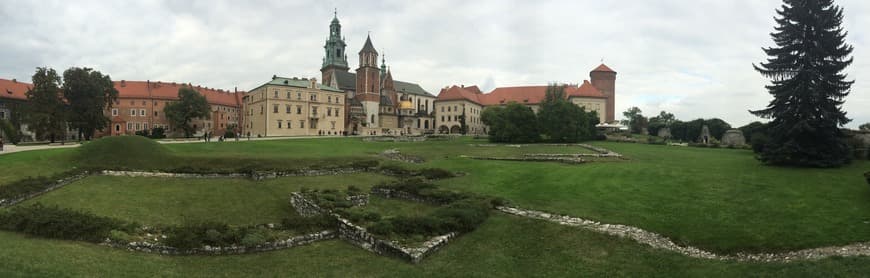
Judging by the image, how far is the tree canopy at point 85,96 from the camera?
4981 centimetres

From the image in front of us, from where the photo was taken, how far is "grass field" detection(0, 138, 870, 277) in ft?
38.5

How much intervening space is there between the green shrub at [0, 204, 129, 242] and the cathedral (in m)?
72.3

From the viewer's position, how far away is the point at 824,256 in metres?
11.4

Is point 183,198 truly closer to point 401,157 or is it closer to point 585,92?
point 401,157

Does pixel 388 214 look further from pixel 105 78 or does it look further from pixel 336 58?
pixel 336 58

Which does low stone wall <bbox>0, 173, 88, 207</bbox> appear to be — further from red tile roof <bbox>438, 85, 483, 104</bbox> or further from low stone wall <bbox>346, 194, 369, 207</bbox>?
red tile roof <bbox>438, 85, 483, 104</bbox>

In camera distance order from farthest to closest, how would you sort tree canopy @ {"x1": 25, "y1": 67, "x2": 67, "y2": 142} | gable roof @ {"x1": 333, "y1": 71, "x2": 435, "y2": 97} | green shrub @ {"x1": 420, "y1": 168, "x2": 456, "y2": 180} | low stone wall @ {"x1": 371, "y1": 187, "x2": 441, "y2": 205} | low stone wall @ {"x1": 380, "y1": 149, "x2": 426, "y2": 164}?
gable roof @ {"x1": 333, "y1": 71, "x2": 435, "y2": 97} → tree canopy @ {"x1": 25, "y1": 67, "x2": 67, "y2": 142} → low stone wall @ {"x1": 380, "y1": 149, "x2": 426, "y2": 164} → green shrub @ {"x1": 420, "y1": 168, "x2": 456, "y2": 180} → low stone wall @ {"x1": 371, "y1": 187, "x2": 441, "y2": 205}

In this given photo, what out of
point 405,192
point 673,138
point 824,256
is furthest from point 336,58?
point 824,256

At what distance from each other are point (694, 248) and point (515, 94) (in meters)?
89.3

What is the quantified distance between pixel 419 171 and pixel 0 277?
23.0 m

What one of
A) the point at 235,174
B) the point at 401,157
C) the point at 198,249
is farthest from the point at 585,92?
the point at 198,249

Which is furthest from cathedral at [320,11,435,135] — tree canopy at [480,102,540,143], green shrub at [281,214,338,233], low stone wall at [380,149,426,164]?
green shrub at [281,214,338,233]

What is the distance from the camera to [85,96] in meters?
51.2

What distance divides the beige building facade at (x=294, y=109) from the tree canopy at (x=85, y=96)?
960 inches
